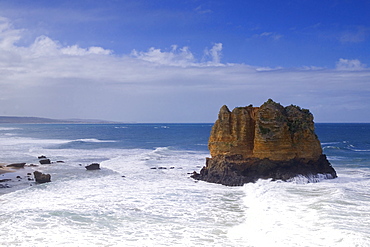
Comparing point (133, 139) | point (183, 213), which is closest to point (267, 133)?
point (183, 213)

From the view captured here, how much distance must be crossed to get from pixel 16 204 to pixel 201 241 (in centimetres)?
1110

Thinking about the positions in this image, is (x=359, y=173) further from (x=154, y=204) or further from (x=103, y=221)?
(x=103, y=221)

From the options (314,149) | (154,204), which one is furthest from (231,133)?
(154,204)

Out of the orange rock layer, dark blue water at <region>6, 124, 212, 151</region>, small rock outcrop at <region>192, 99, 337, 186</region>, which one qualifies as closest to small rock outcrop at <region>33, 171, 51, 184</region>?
small rock outcrop at <region>192, 99, 337, 186</region>

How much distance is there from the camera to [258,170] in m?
23.5

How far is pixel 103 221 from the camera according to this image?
14.9 meters

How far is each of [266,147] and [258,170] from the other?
1.62 metres

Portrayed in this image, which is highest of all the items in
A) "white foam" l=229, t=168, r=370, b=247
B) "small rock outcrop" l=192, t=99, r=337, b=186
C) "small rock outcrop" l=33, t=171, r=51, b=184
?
"small rock outcrop" l=192, t=99, r=337, b=186

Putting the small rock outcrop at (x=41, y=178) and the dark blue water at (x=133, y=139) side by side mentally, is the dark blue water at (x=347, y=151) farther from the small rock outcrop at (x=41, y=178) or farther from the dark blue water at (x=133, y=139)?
the small rock outcrop at (x=41, y=178)

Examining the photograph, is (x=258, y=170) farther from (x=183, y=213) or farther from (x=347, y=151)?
(x=347, y=151)

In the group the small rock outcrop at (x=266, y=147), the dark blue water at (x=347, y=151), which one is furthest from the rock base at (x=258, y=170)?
the dark blue water at (x=347, y=151)

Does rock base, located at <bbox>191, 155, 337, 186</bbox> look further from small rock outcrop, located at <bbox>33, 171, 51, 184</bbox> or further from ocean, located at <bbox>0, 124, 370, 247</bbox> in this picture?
small rock outcrop, located at <bbox>33, 171, 51, 184</bbox>

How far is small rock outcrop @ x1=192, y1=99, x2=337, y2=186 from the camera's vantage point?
23328mm

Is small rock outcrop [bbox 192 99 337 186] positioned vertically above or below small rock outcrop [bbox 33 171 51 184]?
above
